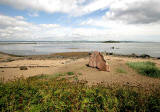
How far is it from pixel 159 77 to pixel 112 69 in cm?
375

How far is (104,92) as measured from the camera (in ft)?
12.4

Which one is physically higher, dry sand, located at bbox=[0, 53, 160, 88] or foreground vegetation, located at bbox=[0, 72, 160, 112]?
foreground vegetation, located at bbox=[0, 72, 160, 112]

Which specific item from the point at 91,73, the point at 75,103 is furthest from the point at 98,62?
the point at 75,103

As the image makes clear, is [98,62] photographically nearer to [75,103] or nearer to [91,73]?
[91,73]

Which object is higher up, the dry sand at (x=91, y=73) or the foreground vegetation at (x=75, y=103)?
the foreground vegetation at (x=75, y=103)

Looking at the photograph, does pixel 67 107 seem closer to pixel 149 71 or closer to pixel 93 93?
A: pixel 93 93

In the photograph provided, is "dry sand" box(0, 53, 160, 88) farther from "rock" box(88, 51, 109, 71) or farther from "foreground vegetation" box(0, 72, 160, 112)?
"foreground vegetation" box(0, 72, 160, 112)

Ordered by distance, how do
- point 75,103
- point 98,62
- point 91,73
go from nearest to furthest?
point 75,103, point 91,73, point 98,62

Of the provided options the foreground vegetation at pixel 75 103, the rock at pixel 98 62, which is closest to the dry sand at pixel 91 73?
A: the rock at pixel 98 62

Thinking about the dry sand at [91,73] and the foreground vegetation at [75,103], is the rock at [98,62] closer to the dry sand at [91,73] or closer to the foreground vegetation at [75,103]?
the dry sand at [91,73]

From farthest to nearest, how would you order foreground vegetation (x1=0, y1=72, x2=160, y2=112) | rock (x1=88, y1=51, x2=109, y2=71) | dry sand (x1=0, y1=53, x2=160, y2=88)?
rock (x1=88, y1=51, x2=109, y2=71) → dry sand (x1=0, y1=53, x2=160, y2=88) → foreground vegetation (x1=0, y1=72, x2=160, y2=112)

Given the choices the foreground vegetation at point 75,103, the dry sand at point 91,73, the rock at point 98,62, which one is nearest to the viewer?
the foreground vegetation at point 75,103

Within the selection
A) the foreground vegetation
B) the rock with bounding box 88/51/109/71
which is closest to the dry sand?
the rock with bounding box 88/51/109/71

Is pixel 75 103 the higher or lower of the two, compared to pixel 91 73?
higher
